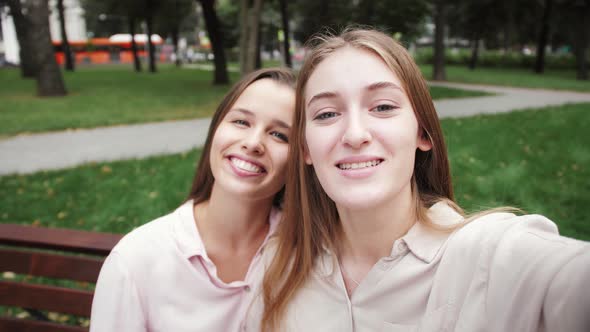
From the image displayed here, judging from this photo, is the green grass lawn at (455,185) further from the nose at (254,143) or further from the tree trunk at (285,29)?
the tree trunk at (285,29)

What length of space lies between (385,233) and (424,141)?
1.21 feet

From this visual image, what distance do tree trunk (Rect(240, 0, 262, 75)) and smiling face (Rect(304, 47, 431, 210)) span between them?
26.1 ft

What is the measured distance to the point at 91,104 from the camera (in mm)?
13539

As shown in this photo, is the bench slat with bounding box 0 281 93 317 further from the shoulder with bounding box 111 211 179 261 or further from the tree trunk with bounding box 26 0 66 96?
the tree trunk with bounding box 26 0 66 96

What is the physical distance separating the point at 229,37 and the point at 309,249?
50.8 metres

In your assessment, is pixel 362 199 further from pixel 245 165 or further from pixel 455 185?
pixel 455 185

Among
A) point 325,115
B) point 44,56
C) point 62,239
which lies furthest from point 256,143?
point 44,56

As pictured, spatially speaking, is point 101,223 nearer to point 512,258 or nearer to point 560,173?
point 512,258

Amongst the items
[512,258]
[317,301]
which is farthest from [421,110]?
[317,301]

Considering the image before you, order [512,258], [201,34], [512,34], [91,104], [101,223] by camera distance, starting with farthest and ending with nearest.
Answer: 1. [201,34]
2. [512,34]
3. [91,104]
4. [101,223]
5. [512,258]

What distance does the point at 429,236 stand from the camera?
161 centimetres

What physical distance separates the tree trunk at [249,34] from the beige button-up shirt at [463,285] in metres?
8.00

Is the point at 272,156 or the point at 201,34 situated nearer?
the point at 272,156

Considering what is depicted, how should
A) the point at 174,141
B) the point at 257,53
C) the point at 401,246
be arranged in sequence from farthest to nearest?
the point at 257,53 → the point at 174,141 → the point at 401,246
